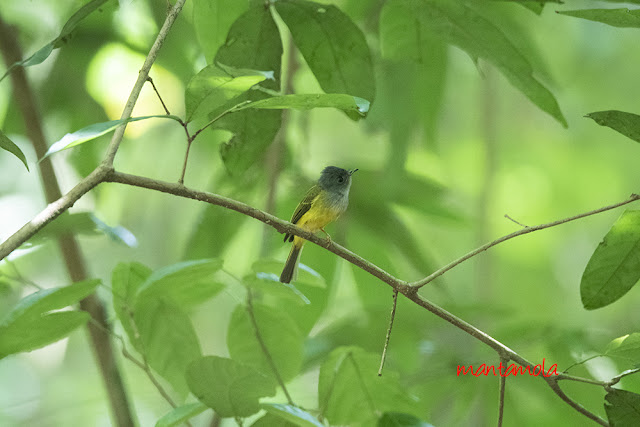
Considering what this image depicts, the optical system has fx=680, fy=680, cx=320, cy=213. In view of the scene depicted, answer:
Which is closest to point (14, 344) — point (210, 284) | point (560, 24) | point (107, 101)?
point (210, 284)

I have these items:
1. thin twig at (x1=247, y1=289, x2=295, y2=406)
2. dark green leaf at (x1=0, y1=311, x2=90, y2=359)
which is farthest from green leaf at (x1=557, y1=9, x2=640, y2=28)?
dark green leaf at (x1=0, y1=311, x2=90, y2=359)

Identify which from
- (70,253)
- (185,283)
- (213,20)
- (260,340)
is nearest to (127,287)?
(185,283)

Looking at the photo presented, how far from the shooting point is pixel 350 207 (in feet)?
8.62

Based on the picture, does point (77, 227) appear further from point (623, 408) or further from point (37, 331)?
point (623, 408)

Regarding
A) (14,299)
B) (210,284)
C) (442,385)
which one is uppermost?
(14,299)

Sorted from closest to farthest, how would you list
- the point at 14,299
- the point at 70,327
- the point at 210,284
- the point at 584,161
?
the point at 70,327, the point at 210,284, the point at 14,299, the point at 584,161

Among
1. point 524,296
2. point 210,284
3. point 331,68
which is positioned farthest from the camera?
point 524,296

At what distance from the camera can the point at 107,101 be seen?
264cm

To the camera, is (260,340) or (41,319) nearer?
(41,319)

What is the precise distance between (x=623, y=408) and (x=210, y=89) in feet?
3.38

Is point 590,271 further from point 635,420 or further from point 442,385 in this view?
point 442,385

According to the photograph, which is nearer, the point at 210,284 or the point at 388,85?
the point at 210,284

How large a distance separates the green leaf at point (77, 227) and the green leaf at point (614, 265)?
38.7 inches

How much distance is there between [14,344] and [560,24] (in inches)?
152
